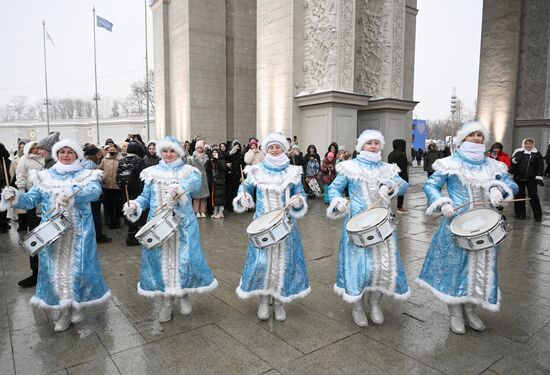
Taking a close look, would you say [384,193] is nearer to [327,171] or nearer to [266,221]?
[266,221]

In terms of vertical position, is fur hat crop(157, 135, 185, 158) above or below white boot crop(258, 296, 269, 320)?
above

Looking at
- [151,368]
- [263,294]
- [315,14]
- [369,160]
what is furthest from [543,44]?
[151,368]

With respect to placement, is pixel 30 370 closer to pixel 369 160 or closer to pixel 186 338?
pixel 186 338

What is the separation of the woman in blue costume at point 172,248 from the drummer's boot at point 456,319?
8.03ft

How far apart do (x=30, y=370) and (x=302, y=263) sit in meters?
2.57

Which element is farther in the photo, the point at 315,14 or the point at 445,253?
the point at 315,14

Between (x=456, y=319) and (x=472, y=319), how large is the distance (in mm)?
181

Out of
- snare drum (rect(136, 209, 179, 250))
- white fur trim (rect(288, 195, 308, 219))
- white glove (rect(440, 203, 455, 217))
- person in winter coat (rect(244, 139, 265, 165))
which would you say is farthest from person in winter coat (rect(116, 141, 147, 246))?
white glove (rect(440, 203, 455, 217))

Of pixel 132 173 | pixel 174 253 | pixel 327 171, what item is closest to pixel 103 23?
pixel 327 171

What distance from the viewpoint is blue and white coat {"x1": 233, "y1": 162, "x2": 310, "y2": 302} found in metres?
3.88

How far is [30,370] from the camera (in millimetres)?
3105

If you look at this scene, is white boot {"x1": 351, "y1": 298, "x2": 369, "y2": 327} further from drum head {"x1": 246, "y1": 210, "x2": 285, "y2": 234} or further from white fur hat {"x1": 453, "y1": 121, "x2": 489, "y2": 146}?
white fur hat {"x1": 453, "y1": 121, "x2": 489, "y2": 146}

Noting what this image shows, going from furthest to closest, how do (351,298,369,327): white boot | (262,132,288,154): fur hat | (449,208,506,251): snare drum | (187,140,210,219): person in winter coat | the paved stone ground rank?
(187,140,210,219): person in winter coat, (262,132,288,154): fur hat, (351,298,369,327): white boot, (449,208,506,251): snare drum, the paved stone ground

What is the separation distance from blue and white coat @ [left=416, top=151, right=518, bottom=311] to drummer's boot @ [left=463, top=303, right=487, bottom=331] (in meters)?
0.20
